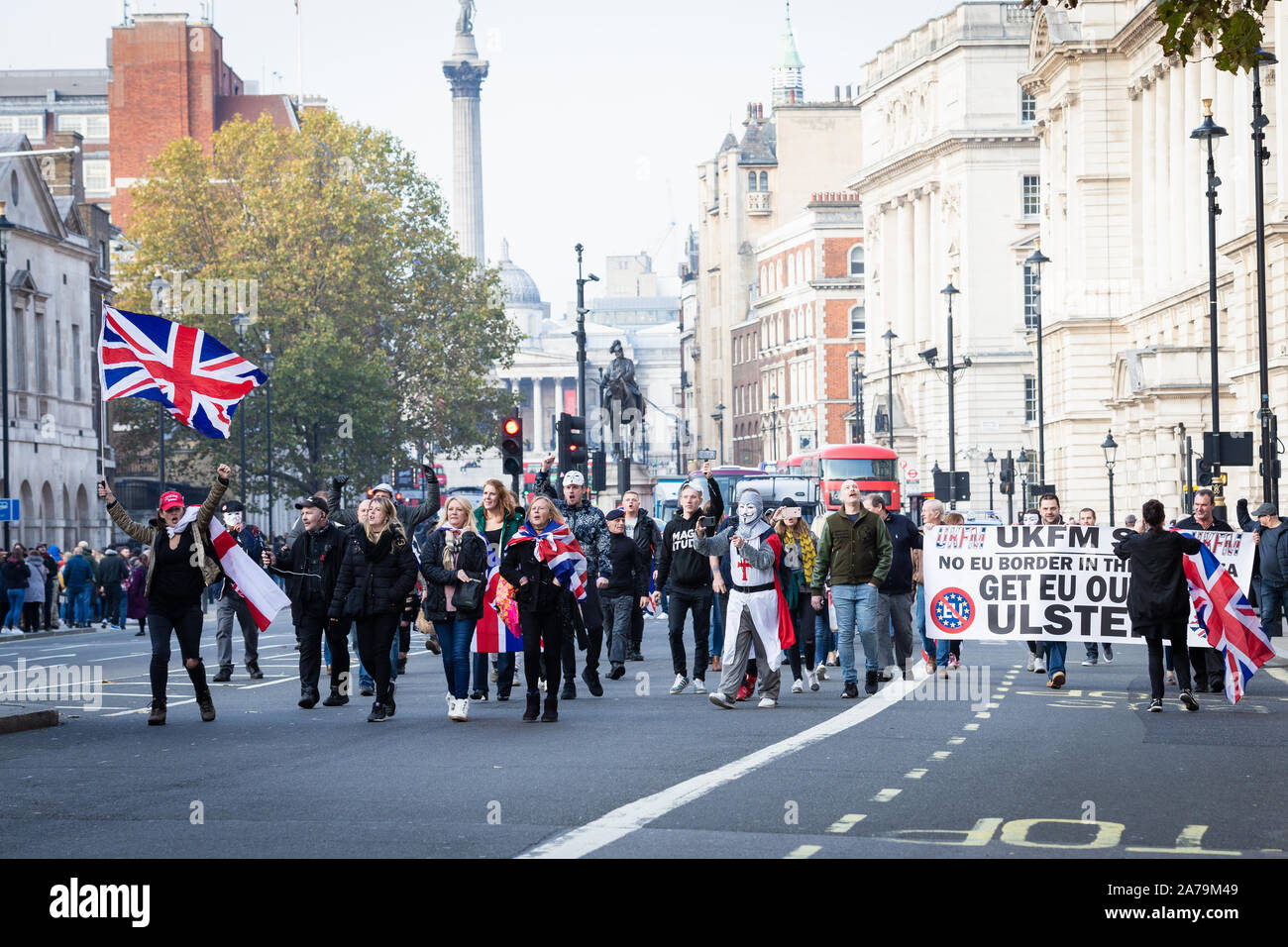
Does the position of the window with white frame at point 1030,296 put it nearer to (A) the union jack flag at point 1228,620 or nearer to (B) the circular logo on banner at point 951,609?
(B) the circular logo on banner at point 951,609

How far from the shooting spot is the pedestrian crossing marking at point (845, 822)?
10.8 metres

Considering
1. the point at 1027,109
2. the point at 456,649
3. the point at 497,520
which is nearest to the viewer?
the point at 456,649

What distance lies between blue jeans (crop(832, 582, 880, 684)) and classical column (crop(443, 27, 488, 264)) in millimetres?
145633

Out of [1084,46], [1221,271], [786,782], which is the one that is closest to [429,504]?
[786,782]

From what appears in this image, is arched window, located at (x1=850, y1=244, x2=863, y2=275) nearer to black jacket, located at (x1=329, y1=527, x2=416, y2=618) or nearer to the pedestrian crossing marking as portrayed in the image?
black jacket, located at (x1=329, y1=527, x2=416, y2=618)

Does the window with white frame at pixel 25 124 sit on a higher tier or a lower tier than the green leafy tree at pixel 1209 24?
higher

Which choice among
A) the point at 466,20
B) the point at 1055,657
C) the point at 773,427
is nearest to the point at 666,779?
the point at 1055,657

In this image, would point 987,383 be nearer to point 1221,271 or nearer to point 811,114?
point 1221,271

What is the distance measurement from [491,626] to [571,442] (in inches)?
548

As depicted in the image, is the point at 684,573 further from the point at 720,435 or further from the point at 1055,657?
the point at 720,435

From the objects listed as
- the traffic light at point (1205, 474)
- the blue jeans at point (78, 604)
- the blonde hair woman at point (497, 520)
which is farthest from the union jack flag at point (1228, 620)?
the blue jeans at point (78, 604)

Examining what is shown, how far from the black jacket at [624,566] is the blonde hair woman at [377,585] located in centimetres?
538

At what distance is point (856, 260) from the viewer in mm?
120812

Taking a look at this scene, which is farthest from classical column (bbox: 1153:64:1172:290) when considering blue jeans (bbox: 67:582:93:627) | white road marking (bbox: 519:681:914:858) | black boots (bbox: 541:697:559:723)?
black boots (bbox: 541:697:559:723)
